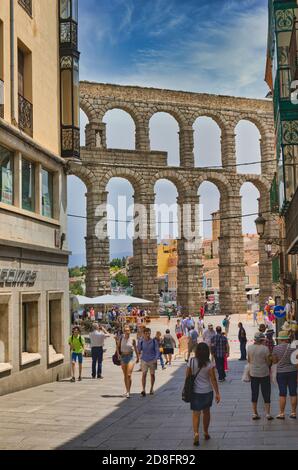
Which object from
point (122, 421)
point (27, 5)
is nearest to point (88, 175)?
point (27, 5)

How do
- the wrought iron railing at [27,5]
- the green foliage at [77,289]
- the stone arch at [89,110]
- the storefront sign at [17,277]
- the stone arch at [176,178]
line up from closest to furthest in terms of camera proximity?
the storefront sign at [17,277] → the wrought iron railing at [27,5] → the stone arch at [89,110] → the stone arch at [176,178] → the green foliage at [77,289]

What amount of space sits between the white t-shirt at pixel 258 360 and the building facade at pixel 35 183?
577 centimetres

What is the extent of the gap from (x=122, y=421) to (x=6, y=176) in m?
6.53

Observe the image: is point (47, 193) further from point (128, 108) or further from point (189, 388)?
point (128, 108)

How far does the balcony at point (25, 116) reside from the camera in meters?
15.2

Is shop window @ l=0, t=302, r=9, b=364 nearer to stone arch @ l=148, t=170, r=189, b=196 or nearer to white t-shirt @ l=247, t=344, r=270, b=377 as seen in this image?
white t-shirt @ l=247, t=344, r=270, b=377

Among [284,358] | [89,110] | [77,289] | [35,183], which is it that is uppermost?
[89,110]

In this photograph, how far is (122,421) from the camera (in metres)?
10.5

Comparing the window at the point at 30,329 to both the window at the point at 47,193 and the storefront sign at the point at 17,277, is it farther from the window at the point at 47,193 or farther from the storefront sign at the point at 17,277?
the window at the point at 47,193

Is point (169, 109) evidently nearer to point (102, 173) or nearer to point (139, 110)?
point (139, 110)

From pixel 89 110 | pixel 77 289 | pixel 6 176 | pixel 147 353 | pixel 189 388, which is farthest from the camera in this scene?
pixel 77 289

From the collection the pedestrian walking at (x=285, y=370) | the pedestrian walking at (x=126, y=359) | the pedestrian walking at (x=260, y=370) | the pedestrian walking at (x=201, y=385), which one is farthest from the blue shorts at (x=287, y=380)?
the pedestrian walking at (x=126, y=359)

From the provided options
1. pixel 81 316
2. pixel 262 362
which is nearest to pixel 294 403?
pixel 262 362
